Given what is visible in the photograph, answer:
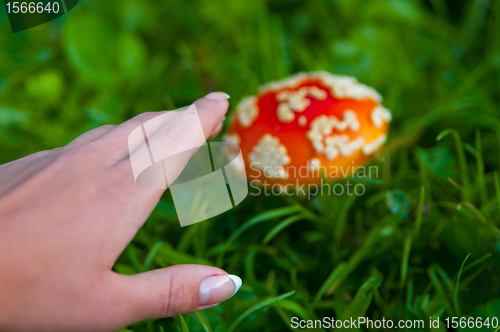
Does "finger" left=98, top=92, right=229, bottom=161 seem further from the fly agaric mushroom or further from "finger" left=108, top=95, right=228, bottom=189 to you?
the fly agaric mushroom

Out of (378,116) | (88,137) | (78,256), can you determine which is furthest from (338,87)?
(78,256)

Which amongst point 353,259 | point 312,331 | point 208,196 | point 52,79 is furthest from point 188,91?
point 312,331

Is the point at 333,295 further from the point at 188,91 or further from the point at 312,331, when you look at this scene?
the point at 188,91

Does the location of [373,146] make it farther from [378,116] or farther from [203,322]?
[203,322]

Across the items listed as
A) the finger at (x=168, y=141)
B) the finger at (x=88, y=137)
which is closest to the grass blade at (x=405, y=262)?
the finger at (x=168, y=141)

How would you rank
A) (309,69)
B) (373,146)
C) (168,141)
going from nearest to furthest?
(168,141) → (373,146) → (309,69)

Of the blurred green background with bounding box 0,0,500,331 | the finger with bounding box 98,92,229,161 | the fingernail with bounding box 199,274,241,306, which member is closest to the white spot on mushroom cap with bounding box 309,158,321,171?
the blurred green background with bounding box 0,0,500,331
